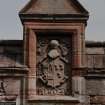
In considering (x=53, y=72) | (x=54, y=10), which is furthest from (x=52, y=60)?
(x=54, y=10)

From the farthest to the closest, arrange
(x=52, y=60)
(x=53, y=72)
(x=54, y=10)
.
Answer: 1. (x=54, y=10)
2. (x=52, y=60)
3. (x=53, y=72)

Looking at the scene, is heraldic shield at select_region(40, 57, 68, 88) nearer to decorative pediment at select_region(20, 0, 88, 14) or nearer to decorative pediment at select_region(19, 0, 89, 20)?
decorative pediment at select_region(19, 0, 89, 20)

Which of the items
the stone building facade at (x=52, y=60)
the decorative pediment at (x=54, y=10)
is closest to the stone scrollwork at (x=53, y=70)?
the stone building facade at (x=52, y=60)

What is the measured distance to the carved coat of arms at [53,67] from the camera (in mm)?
16562

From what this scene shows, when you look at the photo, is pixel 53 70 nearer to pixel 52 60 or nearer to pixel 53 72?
pixel 53 72

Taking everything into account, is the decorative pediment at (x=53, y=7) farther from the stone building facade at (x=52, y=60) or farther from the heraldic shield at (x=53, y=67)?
the heraldic shield at (x=53, y=67)

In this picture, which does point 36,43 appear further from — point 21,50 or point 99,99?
point 99,99

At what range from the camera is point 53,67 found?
655 inches


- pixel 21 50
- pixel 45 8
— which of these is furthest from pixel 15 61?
pixel 45 8

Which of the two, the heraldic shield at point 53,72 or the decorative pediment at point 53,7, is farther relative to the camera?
the decorative pediment at point 53,7

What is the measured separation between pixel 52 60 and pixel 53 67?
0.19 meters

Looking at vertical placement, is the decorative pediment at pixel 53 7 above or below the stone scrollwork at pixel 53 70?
above

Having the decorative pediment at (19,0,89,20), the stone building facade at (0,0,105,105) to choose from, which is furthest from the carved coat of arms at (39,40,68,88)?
the decorative pediment at (19,0,89,20)

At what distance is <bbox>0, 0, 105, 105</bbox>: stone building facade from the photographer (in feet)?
54.2
